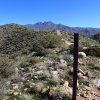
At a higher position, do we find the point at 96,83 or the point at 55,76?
the point at 55,76

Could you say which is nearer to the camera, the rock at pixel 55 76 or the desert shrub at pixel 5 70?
the rock at pixel 55 76

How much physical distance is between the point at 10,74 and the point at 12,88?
1.85 metres

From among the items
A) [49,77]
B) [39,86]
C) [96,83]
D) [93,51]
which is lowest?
[96,83]

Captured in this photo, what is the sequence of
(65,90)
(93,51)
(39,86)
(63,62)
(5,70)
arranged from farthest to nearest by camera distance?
(93,51) < (63,62) < (5,70) < (39,86) < (65,90)

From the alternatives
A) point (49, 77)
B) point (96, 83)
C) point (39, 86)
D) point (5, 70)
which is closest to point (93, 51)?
point (96, 83)

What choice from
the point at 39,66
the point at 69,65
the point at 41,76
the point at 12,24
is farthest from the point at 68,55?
the point at 12,24

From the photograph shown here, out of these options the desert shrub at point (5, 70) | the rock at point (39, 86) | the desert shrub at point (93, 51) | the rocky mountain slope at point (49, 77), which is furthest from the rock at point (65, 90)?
the desert shrub at point (93, 51)

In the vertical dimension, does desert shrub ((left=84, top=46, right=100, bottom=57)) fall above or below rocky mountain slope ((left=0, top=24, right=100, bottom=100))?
above

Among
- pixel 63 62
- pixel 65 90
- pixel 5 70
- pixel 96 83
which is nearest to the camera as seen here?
pixel 65 90

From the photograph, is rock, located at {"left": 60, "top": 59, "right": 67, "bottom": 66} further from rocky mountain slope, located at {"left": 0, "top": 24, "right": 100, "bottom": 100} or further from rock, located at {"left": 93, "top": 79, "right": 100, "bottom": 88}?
rock, located at {"left": 93, "top": 79, "right": 100, "bottom": 88}

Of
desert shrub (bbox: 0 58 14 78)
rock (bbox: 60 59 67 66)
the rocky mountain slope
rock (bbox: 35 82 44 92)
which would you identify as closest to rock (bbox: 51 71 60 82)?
the rocky mountain slope

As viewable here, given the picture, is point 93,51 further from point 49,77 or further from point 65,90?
point 65,90

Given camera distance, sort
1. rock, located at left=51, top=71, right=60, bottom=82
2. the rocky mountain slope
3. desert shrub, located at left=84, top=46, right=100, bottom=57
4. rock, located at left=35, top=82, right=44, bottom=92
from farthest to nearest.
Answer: desert shrub, located at left=84, top=46, right=100, bottom=57, rock, located at left=51, top=71, right=60, bottom=82, rock, located at left=35, top=82, right=44, bottom=92, the rocky mountain slope

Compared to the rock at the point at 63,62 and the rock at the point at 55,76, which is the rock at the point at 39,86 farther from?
the rock at the point at 63,62
